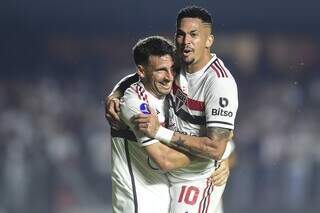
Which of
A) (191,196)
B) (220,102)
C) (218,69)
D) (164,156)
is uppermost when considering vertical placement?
(218,69)

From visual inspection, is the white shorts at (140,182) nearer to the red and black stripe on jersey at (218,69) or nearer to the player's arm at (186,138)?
the player's arm at (186,138)

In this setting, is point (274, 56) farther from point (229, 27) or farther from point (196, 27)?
point (196, 27)

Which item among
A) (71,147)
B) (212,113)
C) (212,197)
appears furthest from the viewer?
(71,147)

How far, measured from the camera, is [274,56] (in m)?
9.05

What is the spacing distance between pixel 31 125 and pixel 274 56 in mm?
2671

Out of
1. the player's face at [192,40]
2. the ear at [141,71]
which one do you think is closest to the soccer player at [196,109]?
the player's face at [192,40]

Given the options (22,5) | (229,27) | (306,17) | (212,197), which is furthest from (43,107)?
(212,197)

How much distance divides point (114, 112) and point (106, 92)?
5.43 m

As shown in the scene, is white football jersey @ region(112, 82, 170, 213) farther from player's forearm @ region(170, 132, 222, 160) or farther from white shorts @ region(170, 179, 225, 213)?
player's forearm @ region(170, 132, 222, 160)

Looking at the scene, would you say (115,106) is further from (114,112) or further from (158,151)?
(158,151)

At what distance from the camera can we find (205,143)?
9.90 feet

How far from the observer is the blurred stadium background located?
8172mm

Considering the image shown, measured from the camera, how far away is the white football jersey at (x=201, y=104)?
3.00 metres

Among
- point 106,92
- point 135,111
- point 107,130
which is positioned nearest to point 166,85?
point 135,111
